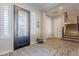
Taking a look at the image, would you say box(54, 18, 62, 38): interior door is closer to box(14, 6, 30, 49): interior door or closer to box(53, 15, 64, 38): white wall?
box(53, 15, 64, 38): white wall

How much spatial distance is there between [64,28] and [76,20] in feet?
1.42

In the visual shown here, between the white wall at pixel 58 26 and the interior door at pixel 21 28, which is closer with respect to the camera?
the white wall at pixel 58 26

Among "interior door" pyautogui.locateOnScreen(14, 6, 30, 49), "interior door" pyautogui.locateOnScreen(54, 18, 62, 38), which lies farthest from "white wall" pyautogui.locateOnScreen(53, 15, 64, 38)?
"interior door" pyautogui.locateOnScreen(14, 6, 30, 49)

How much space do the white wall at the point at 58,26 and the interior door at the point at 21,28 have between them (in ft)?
3.80

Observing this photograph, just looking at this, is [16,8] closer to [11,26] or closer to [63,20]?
[11,26]

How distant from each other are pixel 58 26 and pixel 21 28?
1338mm

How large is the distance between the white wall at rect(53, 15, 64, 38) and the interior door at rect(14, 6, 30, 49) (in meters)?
1.16

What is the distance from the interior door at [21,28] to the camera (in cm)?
373

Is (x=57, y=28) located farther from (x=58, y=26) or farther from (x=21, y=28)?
(x=21, y=28)

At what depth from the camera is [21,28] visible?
394cm

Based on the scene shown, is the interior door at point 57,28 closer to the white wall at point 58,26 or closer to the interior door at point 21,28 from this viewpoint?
the white wall at point 58,26

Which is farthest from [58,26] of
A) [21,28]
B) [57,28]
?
[21,28]

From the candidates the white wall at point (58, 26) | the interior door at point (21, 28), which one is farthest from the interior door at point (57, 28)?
the interior door at point (21, 28)

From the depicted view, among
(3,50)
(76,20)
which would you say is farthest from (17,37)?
(76,20)
